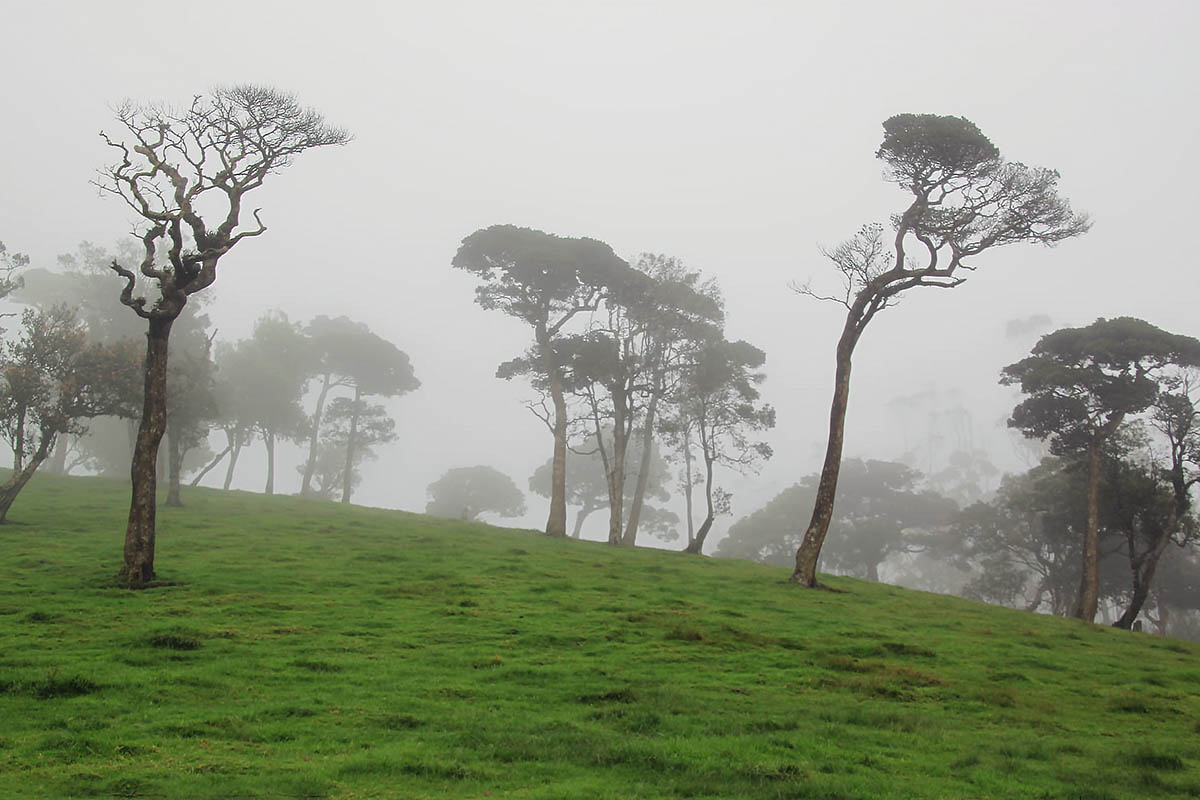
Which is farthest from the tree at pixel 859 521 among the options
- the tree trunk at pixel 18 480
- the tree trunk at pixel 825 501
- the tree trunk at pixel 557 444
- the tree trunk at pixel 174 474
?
the tree trunk at pixel 18 480

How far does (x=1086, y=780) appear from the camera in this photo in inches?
400

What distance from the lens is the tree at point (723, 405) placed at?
51.0 m

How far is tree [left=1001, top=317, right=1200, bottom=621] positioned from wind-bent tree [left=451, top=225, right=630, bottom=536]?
25.3 metres

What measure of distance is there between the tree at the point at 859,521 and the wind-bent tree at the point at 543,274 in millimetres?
38788

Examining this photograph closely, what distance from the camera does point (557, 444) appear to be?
45.0 meters

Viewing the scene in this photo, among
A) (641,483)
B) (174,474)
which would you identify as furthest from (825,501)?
(174,474)

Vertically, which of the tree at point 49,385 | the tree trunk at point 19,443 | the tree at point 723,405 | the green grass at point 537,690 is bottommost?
the green grass at point 537,690

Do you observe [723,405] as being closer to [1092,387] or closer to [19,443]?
[1092,387]

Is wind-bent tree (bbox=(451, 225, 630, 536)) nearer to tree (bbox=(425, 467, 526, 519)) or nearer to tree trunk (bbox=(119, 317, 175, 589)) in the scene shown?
tree trunk (bbox=(119, 317, 175, 589))

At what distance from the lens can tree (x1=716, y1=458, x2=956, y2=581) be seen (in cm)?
7375

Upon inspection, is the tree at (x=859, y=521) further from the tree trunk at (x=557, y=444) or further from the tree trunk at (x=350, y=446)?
the tree trunk at (x=350, y=446)

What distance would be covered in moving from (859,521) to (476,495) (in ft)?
166

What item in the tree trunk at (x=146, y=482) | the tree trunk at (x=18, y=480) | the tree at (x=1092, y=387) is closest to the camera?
the tree trunk at (x=146, y=482)

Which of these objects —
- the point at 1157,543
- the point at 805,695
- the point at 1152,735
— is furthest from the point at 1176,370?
the point at 805,695
